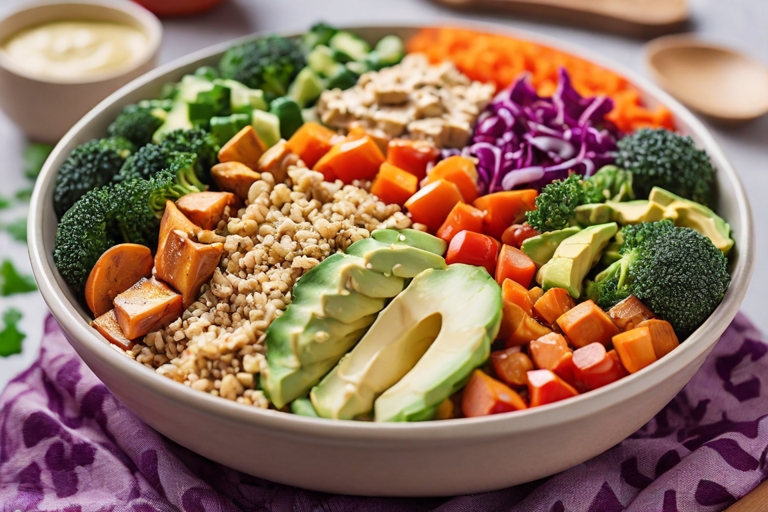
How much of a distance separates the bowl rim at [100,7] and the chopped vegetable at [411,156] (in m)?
1.35

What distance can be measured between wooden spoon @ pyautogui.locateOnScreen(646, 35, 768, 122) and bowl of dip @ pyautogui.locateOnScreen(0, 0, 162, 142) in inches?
97.7

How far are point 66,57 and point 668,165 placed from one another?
2.67m

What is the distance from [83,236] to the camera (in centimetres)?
220

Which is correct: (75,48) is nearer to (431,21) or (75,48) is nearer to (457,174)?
(431,21)

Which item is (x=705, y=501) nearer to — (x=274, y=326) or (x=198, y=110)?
(x=274, y=326)

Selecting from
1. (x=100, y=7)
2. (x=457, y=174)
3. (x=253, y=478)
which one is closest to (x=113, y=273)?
(x=253, y=478)

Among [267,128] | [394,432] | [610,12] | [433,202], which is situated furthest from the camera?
[610,12]

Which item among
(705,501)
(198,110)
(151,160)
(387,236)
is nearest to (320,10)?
(198,110)

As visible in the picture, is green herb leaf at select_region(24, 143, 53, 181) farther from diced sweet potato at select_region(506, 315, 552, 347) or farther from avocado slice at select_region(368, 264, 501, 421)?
diced sweet potato at select_region(506, 315, 552, 347)

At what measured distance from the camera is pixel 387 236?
2174 mm

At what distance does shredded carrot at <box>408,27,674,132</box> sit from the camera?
2.95m

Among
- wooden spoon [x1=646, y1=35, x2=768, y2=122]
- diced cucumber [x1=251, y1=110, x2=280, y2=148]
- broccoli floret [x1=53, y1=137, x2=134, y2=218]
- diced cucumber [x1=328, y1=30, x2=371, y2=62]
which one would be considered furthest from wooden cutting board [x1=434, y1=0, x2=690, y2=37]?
broccoli floret [x1=53, y1=137, x2=134, y2=218]

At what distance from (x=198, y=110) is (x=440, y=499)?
1582 millimetres

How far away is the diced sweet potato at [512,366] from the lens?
184 cm
